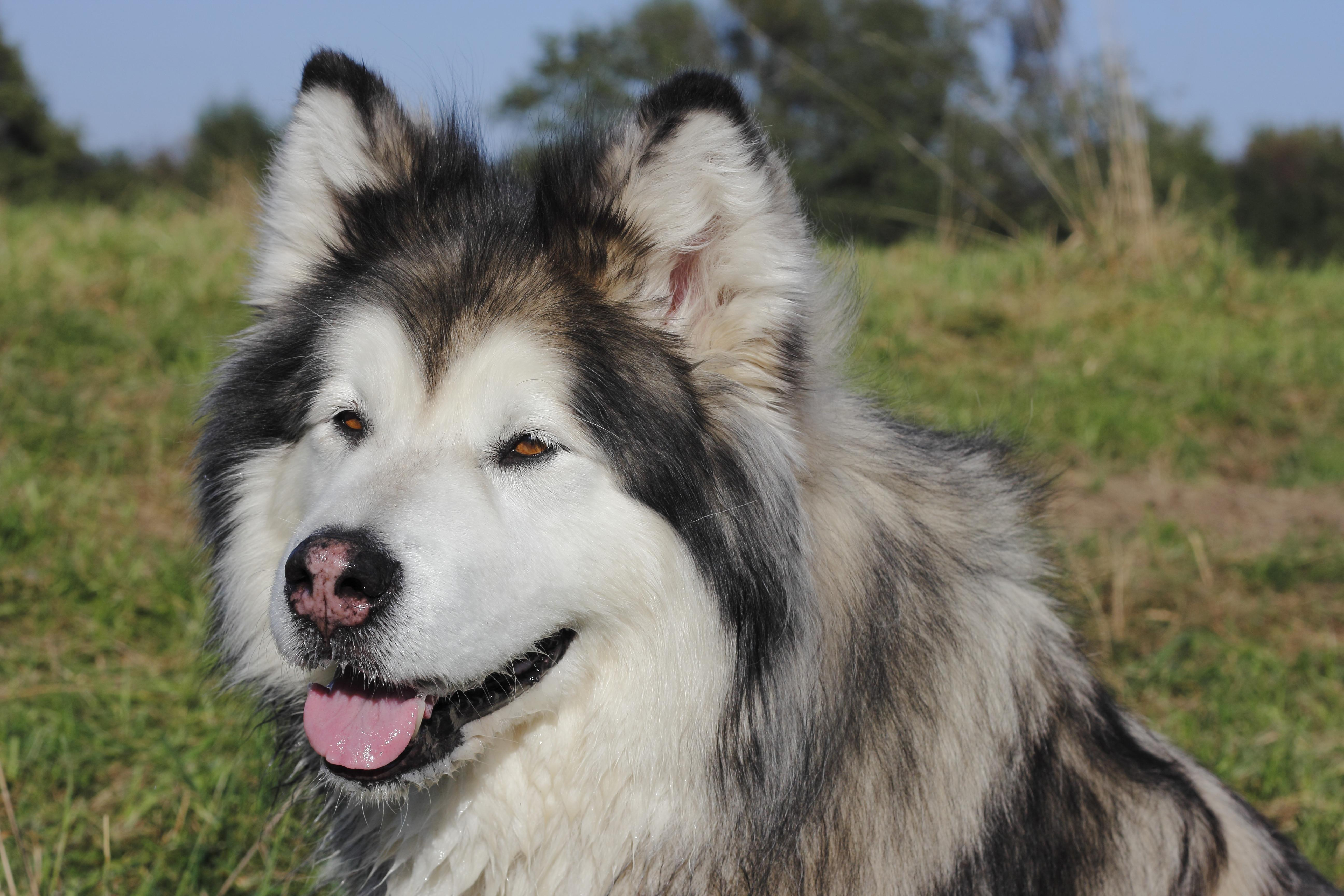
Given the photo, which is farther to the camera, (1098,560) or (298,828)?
(1098,560)

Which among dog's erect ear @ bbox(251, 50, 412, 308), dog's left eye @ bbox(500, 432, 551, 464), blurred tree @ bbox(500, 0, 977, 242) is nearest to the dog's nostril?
dog's left eye @ bbox(500, 432, 551, 464)

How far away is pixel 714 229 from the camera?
2229mm

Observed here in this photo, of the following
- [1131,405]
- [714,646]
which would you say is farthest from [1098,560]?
[714,646]

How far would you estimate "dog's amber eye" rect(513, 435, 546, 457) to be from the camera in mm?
2176

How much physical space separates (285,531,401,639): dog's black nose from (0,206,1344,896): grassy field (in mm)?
1077

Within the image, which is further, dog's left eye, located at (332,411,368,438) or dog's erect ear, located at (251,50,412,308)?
dog's erect ear, located at (251,50,412,308)

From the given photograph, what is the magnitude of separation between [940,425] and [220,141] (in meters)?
35.3

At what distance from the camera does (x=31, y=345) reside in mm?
5953

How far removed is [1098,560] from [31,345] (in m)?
5.79

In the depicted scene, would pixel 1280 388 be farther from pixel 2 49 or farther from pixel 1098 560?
pixel 2 49

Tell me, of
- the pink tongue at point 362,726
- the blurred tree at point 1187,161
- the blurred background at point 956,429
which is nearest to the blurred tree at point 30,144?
the blurred background at point 956,429

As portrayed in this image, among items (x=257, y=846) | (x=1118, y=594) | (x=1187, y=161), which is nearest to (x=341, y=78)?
(x=257, y=846)

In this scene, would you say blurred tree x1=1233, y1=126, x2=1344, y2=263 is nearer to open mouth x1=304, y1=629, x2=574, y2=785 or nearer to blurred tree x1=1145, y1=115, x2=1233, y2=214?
blurred tree x1=1145, y1=115, x2=1233, y2=214

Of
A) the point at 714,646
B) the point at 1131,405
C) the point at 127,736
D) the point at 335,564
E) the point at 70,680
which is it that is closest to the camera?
the point at 335,564
